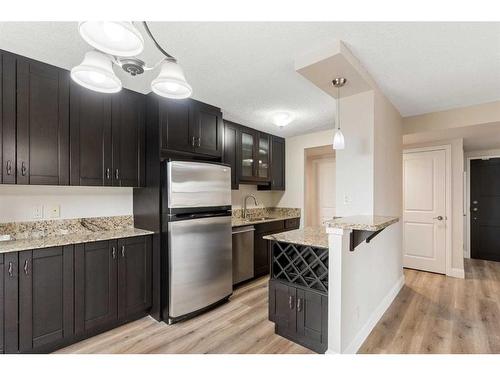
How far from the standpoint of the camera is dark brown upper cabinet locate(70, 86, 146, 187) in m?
2.27

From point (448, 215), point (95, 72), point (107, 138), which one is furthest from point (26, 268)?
point (448, 215)

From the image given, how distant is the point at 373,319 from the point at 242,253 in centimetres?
168

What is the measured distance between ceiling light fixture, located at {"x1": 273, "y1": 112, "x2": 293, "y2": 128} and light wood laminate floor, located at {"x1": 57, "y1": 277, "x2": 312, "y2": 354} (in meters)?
2.37

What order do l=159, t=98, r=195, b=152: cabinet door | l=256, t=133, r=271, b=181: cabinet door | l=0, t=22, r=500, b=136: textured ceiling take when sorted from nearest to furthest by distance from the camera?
l=0, t=22, r=500, b=136: textured ceiling < l=159, t=98, r=195, b=152: cabinet door < l=256, t=133, r=271, b=181: cabinet door

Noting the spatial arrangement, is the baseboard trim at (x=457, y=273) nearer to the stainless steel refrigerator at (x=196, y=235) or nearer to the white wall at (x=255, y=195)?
the white wall at (x=255, y=195)

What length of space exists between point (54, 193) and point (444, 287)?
187 inches

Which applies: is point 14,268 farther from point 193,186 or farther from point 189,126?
point 189,126

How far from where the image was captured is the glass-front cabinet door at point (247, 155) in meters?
3.86

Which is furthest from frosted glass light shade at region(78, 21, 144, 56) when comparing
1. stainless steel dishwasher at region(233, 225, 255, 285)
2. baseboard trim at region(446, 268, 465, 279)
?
baseboard trim at region(446, 268, 465, 279)

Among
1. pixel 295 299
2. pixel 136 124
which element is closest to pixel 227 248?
pixel 295 299

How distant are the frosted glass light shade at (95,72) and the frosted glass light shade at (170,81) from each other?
0.20 meters

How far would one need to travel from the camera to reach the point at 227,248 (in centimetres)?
299

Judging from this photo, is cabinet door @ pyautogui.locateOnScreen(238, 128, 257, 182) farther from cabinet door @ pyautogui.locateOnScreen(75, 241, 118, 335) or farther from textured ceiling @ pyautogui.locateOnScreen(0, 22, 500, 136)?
cabinet door @ pyautogui.locateOnScreen(75, 241, 118, 335)

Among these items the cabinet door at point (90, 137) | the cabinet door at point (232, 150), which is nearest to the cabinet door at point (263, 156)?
the cabinet door at point (232, 150)
